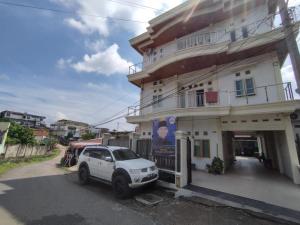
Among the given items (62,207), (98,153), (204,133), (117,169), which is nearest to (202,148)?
(204,133)

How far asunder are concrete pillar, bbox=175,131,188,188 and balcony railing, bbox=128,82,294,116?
3.59 metres

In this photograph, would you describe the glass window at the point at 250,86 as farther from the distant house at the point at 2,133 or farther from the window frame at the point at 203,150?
the distant house at the point at 2,133

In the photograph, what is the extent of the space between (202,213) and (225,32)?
1125 cm

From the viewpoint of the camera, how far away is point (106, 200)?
5941 millimetres

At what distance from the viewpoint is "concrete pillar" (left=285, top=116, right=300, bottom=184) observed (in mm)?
7857

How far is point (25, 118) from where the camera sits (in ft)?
192

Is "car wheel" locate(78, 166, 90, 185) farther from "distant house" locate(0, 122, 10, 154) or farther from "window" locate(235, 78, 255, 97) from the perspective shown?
"distant house" locate(0, 122, 10, 154)

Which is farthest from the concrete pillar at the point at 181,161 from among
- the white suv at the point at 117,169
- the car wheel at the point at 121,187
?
the car wheel at the point at 121,187

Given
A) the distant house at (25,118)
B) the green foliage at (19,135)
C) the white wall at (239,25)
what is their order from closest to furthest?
1. the white wall at (239,25)
2. the green foliage at (19,135)
3. the distant house at (25,118)

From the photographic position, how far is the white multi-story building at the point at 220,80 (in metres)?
8.77

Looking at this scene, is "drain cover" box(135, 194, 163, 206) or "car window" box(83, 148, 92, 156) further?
"car window" box(83, 148, 92, 156)

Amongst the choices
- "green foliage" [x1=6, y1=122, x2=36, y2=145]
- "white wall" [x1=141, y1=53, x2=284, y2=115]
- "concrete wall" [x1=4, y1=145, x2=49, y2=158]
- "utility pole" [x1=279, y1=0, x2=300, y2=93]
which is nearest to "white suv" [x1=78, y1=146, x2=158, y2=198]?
"utility pole" [x1=279, y1=0, x2=300, y2=93]

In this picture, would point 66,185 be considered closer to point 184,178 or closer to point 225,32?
point 184,178

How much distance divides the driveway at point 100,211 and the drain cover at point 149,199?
0.62 feet
